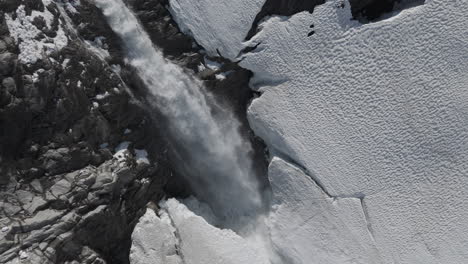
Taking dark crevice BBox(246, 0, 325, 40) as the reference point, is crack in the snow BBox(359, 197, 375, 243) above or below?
below

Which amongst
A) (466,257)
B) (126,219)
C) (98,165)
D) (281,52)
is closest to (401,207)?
(466,257)

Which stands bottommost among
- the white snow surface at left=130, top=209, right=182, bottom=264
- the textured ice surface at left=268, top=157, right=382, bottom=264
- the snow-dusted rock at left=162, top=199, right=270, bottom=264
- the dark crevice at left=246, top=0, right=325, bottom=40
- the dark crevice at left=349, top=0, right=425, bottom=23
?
the white snow surface at left=130, top=209, right=182, bottom=264

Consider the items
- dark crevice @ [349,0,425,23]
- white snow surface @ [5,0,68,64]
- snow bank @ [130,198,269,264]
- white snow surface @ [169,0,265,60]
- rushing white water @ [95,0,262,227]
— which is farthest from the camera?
rushing white water @ [95,0,262,227]

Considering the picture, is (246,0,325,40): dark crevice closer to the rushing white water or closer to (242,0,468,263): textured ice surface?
(242,0,468,263): textured ice surface

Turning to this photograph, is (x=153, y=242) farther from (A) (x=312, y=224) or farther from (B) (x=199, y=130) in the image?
(A) (x=312, y=224)

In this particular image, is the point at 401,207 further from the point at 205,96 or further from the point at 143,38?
the point at 143,38

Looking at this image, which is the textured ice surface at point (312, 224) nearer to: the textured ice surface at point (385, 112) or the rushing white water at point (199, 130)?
the textured ice surface at point (385, 112)

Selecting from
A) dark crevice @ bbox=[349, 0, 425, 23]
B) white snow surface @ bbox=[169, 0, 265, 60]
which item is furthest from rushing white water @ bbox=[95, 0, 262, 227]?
dark crevice @ bbox=[349, 0, 425, 23]

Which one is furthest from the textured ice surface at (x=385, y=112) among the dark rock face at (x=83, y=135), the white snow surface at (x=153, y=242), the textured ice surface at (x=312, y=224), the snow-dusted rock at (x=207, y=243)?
the white snow surface at (x=153, y=242)
